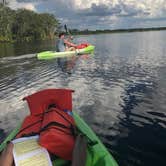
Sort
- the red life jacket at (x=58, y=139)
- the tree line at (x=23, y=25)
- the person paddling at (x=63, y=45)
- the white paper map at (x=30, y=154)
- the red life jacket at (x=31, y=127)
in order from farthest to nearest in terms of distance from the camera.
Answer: the tree line at (x=23, y=25), the person paddling at (x=63, y=45), the red life jacket at (x=31, y=127), the red life jacket at (x=58, y=139), the white paper map at (x=30, y=154)

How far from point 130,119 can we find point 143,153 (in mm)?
2317

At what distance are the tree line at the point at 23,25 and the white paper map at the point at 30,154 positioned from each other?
77.9m

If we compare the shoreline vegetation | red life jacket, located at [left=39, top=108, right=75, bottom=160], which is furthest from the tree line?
red life jacket, located at [left=39, top=108, right=75, bottom=160]

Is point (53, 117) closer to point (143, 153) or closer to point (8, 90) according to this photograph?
point (143, 153)

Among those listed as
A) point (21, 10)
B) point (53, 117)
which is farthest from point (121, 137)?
point (21, 10)

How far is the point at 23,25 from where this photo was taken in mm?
87875

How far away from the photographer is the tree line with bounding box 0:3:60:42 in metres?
81.1

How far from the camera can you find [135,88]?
1341cm

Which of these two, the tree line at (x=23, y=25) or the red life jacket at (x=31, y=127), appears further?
the tree line at (x=23, y=25)

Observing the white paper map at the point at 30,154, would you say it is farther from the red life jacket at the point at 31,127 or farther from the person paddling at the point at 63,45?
the person paddling at the point at 63,45

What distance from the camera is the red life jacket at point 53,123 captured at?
5.03m

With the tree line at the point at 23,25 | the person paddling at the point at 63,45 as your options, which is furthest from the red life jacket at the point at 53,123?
the tree line at the point at 23,25

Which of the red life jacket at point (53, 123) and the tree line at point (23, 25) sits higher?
the red life jacket at point (53, 123)

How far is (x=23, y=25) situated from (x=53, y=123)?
8575cm
